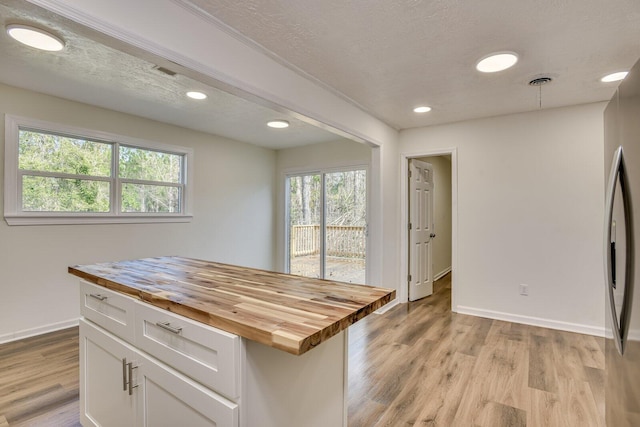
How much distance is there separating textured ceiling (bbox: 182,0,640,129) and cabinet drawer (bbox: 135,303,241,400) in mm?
1646

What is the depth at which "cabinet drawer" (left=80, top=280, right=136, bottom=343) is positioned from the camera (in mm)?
1408

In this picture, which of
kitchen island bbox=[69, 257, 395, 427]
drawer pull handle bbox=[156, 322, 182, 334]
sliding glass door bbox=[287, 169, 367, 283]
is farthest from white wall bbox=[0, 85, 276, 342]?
drawer pull handle bbox=[156, 322, 182, 334]

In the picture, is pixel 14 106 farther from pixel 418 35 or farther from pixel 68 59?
pixel 418 35

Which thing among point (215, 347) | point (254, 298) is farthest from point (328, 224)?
point (215, 347)

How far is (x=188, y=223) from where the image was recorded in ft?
14.3

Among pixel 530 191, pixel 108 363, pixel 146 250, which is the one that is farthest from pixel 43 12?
pixel 530 191

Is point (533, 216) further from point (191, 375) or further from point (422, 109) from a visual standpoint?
point (191, 375)

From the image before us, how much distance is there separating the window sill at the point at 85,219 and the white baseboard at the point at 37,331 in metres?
1.05

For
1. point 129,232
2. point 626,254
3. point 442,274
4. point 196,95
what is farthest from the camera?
point 442,274

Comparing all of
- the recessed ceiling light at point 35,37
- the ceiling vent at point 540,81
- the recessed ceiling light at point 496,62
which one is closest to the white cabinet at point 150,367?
the recessed ceiling light at point 35,37

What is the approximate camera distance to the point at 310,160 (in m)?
5.32

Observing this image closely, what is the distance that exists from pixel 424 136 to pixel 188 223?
348cm

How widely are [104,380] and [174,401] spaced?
2.24 ft

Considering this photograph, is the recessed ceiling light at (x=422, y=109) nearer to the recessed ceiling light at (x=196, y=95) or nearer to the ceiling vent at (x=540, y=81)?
the ceiling vent at (x=540, y=81)
